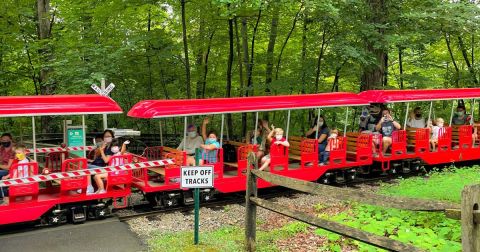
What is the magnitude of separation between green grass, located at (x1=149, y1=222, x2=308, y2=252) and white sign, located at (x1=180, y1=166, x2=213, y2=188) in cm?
97

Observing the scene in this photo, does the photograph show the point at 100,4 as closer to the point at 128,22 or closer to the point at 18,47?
the point at 128,22

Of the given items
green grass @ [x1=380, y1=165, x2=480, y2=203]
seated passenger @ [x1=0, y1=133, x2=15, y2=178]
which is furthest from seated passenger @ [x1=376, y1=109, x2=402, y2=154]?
seated passenger @ [x1=0, y1=133, x2=15, y2=178]

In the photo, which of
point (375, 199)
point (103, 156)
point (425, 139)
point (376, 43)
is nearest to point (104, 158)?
point (103, 156)

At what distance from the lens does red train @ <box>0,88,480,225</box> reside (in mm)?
7762

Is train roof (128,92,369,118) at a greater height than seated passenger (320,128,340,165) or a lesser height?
greater

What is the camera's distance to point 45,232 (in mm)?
7590

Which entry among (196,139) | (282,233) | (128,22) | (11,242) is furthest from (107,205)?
(128,22)

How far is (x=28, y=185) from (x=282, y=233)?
4569 mm

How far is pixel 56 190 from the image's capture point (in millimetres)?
9055

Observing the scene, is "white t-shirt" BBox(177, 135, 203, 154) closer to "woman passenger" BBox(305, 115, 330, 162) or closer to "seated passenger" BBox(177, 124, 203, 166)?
"seated passenger" BBox(177, 124, 203, 166)

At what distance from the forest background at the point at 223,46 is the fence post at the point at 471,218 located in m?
8.41

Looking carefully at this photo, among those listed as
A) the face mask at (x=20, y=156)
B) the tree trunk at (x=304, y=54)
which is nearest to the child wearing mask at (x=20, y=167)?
the face mask at (x=20, y=156)

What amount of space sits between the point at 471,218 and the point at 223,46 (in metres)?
16.0

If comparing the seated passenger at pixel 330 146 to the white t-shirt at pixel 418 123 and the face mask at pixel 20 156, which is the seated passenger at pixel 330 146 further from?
the face mask at pixel 20 156
